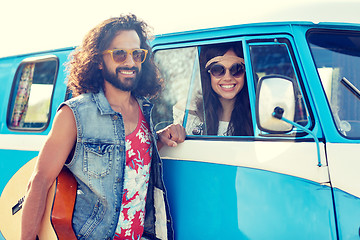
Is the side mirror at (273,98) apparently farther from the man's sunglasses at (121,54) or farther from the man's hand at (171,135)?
the man's sunglasses at (121,54)

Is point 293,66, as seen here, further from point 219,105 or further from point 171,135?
point 171,135

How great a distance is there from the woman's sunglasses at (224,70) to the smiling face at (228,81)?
15mm

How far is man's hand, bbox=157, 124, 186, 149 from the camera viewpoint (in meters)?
2.83

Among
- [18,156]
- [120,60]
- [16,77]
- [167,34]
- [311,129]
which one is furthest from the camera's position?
[16,77]

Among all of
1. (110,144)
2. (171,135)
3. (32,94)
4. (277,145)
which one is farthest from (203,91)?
(32,94)

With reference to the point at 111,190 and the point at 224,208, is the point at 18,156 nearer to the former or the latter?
the point at 111,190

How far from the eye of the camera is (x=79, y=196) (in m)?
2.51

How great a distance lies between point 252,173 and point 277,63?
2.35ft

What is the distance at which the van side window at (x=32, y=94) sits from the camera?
13.0ft

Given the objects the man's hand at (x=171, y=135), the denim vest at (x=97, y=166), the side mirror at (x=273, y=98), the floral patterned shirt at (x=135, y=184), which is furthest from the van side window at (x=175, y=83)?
the side mirror at (x=273, y=98)

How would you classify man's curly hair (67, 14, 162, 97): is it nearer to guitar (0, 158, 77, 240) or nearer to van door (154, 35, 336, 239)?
van door (154, 35, 336, 239)

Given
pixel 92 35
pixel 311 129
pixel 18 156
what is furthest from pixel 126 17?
pixel 18 156

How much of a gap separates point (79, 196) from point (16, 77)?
235 centimetres

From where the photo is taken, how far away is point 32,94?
4.20 meters
